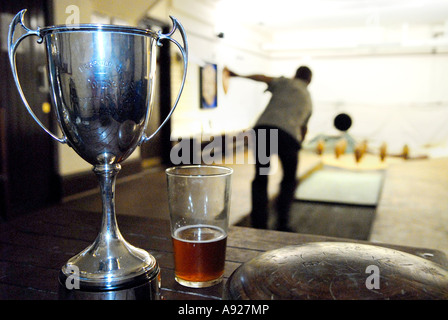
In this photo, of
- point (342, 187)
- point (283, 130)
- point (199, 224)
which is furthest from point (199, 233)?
point (342, 187)

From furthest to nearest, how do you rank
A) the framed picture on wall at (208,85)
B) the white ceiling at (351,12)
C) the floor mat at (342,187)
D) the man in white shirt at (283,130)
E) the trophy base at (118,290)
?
the white ceiling at (351,12), the floor mat at (342,187), the framed picture on wall at (208,85), the man in white shirt at (283,130), the trophy base at (118,290)

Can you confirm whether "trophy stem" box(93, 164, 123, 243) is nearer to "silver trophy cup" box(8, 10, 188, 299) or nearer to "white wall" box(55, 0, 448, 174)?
"silver trophy cup" box(8, 10, 188, 299)

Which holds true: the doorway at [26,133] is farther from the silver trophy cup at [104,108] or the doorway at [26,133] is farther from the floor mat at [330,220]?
the silver trophy cup at [104,108]

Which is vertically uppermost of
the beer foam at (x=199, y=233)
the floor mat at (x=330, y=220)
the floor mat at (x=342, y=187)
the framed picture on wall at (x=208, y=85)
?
the framed picture on wall at (x=208, y=85)

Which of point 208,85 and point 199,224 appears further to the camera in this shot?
point 208,85

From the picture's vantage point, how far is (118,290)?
0.55 meters

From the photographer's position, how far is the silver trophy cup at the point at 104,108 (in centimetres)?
56

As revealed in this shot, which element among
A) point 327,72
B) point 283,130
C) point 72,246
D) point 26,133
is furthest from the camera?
point 327,72

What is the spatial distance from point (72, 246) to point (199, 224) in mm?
309

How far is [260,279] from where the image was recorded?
46cm

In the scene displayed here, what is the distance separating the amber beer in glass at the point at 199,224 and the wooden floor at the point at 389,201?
6.38 feet

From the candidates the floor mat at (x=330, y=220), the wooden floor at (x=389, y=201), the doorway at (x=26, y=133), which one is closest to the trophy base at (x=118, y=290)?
the wooden floor at (x=389, y=201)

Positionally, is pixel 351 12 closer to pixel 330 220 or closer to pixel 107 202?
pixel 330 220

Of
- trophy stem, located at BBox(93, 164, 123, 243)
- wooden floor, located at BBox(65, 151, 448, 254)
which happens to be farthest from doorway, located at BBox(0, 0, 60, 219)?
trophy stem, located at BBox(93, 164, 123, 243)
